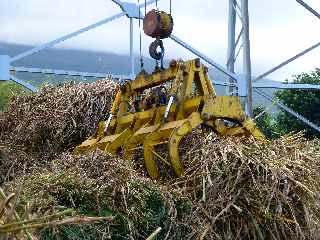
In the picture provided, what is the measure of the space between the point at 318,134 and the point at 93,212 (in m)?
15.2

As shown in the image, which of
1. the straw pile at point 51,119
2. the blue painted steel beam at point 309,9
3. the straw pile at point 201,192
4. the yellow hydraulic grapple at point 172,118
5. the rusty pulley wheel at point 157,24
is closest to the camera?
the straw pile at point 201,192

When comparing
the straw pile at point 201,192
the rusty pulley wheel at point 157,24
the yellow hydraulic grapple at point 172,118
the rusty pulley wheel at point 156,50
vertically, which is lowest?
the straw pile at point 201,192

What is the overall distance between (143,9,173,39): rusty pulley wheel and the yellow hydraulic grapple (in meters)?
0.44

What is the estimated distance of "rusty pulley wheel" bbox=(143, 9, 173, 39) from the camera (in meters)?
7.43

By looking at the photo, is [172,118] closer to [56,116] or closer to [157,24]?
[157,24]

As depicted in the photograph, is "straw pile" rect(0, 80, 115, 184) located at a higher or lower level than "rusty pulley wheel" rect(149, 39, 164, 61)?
lower

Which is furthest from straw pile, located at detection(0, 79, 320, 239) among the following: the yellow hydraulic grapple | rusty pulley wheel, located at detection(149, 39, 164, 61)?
rusty pulley wheel, located at detection(149, 39, 164, 61)

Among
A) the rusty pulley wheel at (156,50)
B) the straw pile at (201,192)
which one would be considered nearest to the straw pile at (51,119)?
the rusty pulley wheel at (156,50)

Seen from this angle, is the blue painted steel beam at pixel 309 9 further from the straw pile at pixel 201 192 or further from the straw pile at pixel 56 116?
the straw pile at pixel 201 192

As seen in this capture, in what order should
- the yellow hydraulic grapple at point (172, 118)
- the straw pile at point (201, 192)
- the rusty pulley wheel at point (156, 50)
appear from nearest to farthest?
1. the straw pile at point (201, 192)
2. the yellow hydraulic grapple at point (172, 118)
3. the rusty pulley wheel at point (156, 50)

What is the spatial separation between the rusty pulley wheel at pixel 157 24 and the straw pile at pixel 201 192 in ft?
5.04

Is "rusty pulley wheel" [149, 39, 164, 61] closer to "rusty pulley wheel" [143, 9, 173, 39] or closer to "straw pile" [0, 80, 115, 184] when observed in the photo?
"rusty pulley wheel" [143, 9, 173, 39]

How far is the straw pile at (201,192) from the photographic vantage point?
4.80m

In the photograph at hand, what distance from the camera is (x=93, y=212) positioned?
15.7 ft
